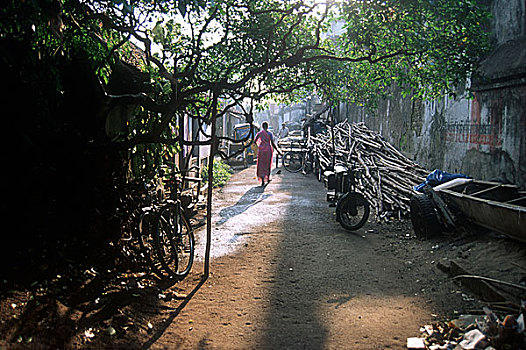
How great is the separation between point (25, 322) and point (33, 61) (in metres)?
2.10

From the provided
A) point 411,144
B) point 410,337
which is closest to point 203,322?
point 410,337

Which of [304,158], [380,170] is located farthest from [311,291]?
[304,158]

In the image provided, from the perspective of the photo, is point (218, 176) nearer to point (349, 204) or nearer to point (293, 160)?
point (293, 160)

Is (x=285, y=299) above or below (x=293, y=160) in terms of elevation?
below

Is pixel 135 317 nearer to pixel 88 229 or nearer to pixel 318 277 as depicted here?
pixel 88 229

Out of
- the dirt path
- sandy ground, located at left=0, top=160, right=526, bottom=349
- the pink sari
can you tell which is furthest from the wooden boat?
the pink sari

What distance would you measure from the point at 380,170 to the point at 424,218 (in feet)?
11.4

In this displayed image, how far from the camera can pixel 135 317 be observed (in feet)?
13.4

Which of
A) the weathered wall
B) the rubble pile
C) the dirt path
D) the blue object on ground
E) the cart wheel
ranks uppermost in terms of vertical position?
the weathered wall

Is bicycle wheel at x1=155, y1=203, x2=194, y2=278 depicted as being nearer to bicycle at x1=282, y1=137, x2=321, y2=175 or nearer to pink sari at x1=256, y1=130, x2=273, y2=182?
pink sari at x1=256, y1=130, x2=273, y2=182

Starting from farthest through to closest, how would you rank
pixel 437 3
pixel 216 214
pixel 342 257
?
pixel 216 214 → pixel 342 257 → pixel 437 3

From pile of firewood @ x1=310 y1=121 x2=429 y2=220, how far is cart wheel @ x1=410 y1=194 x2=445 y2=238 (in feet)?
4.15

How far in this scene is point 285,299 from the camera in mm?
4793

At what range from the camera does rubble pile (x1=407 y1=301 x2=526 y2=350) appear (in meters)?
3.25
